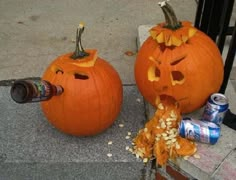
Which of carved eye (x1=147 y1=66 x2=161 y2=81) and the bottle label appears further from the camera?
carved eye (x1=147 y1=66 x2=161 y2=81)

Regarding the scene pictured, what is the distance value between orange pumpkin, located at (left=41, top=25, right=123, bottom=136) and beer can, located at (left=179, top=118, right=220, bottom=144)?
0.38m

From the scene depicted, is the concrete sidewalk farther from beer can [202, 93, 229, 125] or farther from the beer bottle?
the beer bottle

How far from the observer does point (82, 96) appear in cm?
174

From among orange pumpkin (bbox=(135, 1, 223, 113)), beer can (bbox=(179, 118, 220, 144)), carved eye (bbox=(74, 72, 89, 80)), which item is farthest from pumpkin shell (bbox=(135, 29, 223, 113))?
carved eye (bbox=(74, 72, 89, 80))

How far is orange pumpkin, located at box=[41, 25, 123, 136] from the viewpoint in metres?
1.74

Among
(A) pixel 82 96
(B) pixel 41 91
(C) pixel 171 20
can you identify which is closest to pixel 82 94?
(A) pixel 82 96

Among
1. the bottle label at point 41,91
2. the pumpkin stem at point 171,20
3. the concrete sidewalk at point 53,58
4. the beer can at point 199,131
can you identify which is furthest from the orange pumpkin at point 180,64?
the bottle label at point 41,91

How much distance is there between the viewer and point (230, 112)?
1.95 m

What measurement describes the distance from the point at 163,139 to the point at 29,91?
682mm

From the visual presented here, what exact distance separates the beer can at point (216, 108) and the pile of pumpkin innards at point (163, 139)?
0.48 ft

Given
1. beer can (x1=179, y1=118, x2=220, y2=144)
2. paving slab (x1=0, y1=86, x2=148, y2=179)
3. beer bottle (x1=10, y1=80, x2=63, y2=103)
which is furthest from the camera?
paving slab (x1=0, y1=86, x2=148, y2=179)

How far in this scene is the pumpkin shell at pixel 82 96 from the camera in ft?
5.71

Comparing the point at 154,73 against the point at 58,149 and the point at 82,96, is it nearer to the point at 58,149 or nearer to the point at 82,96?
the point at 82,96

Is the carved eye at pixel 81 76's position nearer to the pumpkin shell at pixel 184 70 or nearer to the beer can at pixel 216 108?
the pumpkin shell at pixel 184 70
